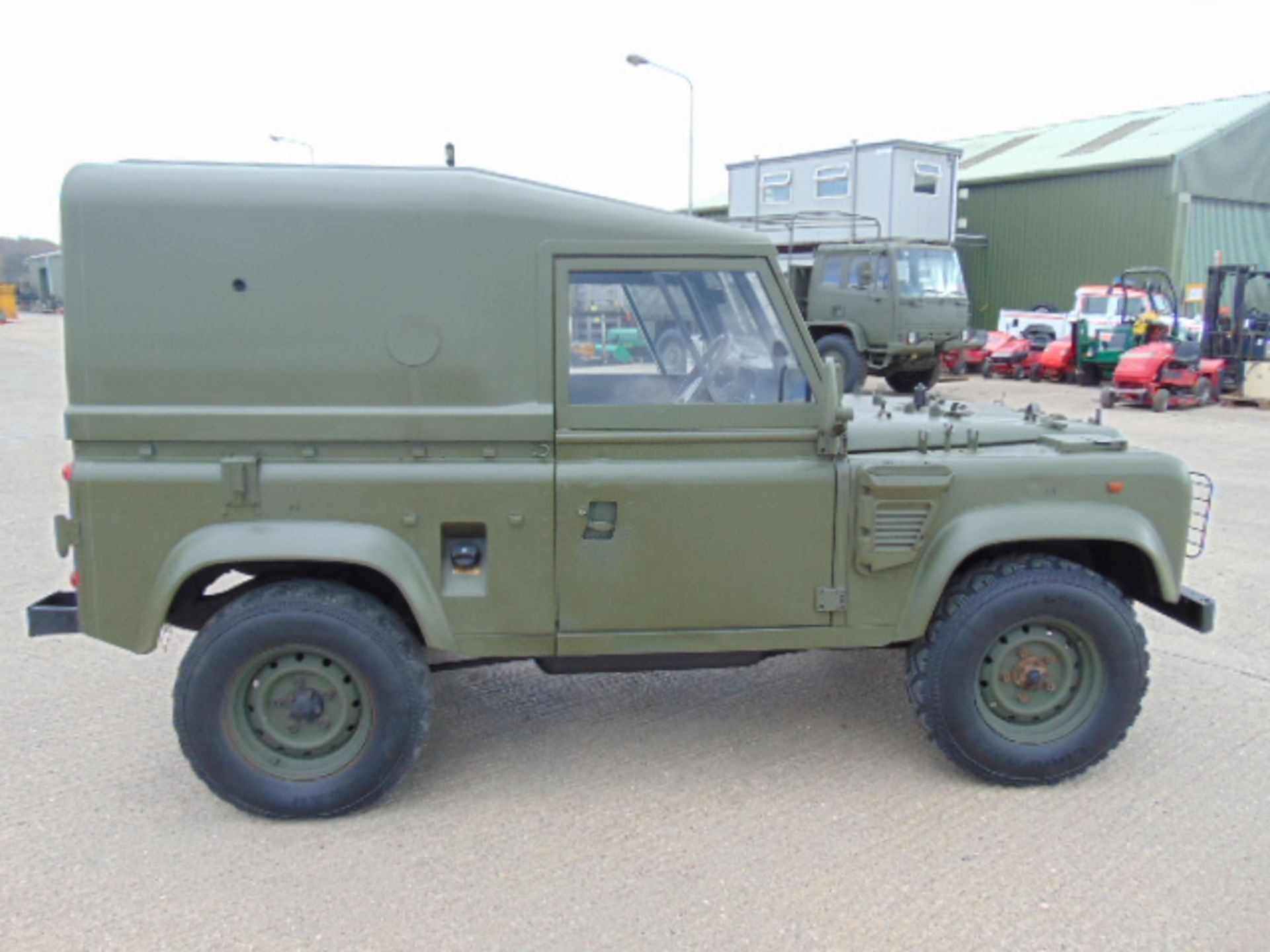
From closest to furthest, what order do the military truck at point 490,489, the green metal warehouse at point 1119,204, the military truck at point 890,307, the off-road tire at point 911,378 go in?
1. the military truck at point 490,489
2. the military truck at point 890,307
3. the off-road tire at point 911,378
4. the green metal warehouse at point 1119,204

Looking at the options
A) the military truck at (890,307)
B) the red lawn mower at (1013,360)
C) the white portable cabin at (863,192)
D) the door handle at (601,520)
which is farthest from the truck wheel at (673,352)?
the red lawn mower at (1013,360)

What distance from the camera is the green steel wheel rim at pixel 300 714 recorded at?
11.6 feet

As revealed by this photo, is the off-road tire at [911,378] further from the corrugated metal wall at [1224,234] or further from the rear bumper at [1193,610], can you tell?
the rear bumper at [1193,610]

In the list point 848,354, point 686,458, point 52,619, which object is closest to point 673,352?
point 686,458

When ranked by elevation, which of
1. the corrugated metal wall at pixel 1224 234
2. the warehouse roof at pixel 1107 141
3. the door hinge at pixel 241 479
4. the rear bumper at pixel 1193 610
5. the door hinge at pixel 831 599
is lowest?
the rear bumper at pixel 1193 610

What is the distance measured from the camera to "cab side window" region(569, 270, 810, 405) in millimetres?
3555

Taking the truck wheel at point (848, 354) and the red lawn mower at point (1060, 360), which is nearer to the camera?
the truck wheel at point (848, 354)

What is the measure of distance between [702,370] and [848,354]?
13257mm

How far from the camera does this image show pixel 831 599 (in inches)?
146

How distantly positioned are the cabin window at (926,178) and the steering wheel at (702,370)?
19.3 meters

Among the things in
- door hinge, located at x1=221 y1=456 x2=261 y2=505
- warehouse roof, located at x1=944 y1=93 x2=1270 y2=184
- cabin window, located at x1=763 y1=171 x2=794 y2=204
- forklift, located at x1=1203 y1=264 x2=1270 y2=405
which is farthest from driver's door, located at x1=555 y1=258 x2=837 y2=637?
warehouse roof, located at x1=944 y1=93 x2=1270 y2=184

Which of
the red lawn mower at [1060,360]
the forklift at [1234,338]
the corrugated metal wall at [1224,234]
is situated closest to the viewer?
the forklift at [1234,338]

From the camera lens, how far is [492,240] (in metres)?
3.42

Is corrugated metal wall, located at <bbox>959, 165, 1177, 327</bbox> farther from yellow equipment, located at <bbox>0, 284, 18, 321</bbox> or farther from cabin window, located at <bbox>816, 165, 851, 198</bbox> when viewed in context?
yellow equipment, located at <bbox>0, 284, 18, 321</bbox>
